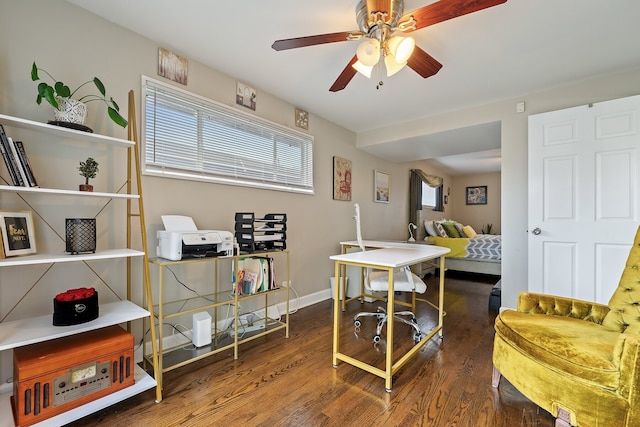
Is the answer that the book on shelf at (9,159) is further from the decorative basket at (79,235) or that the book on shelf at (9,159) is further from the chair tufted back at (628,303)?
the chair tufted back at (628,303)

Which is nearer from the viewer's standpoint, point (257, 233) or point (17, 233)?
point (17, 233)

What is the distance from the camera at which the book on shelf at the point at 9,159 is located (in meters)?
1.25

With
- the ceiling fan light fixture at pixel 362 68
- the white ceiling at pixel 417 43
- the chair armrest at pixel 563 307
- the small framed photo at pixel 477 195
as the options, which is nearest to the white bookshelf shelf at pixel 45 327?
the white ceiling at pixel 417 43

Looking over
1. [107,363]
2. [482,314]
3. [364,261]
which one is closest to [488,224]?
[482,314]

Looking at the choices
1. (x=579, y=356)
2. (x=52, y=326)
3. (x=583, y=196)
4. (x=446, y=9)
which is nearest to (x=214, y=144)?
(x=52, y=326)

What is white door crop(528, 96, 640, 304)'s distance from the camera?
85.4 inches

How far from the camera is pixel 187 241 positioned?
1738 mm

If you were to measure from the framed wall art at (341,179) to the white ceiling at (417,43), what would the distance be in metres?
0.88

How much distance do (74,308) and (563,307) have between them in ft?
9.07

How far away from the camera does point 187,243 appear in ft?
5.69

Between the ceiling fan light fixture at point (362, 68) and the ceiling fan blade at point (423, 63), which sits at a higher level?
the ceiling fan blade at point (423, 63)

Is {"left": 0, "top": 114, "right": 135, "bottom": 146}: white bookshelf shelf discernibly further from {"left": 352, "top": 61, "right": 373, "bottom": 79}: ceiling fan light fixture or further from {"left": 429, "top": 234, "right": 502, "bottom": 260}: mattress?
{"left": 429, "top": 234, "right": 502, "bottom": 260}: mattress

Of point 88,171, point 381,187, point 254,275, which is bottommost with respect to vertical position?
point 254,275

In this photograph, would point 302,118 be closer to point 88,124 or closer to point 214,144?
point 214,144
